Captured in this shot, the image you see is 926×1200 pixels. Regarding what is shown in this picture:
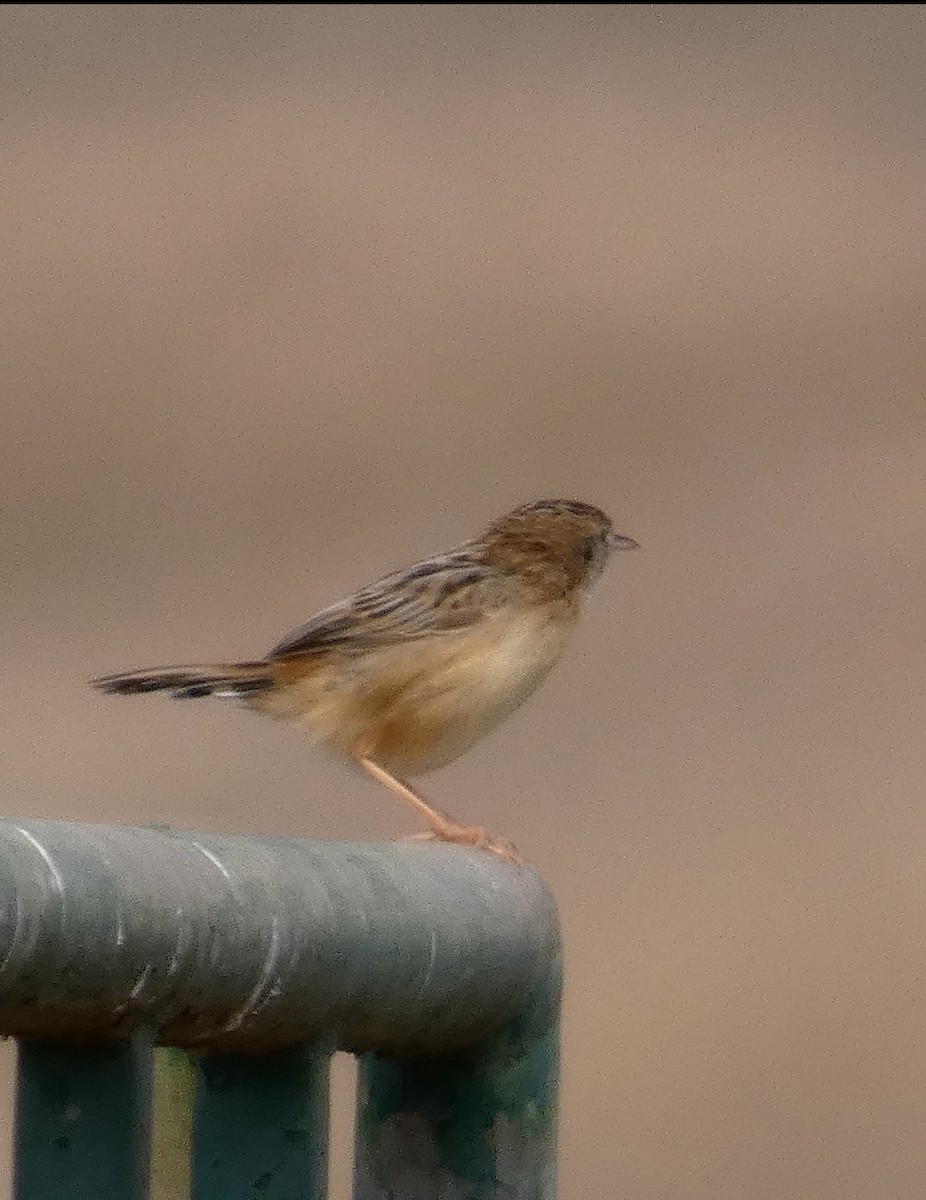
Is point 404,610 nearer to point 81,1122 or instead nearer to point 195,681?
point 195,681

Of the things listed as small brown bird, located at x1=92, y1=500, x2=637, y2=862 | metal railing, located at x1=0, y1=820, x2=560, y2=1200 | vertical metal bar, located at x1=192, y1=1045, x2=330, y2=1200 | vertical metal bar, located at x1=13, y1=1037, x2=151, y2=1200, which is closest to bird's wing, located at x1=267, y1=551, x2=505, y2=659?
small brown bird, located at x1=92, y1=500, x2=637, y2=862

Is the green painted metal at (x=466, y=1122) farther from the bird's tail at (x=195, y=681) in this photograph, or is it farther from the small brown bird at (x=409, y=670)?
the small brown bird at (x=409, y=670)

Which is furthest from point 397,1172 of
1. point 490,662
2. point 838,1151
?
point 838,1151

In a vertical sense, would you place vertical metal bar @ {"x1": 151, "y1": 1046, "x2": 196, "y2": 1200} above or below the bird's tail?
below

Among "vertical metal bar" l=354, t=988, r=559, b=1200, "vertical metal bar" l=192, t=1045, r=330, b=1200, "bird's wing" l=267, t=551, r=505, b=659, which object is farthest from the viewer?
"bird's wing" l=267, t=551, r=505, b=659

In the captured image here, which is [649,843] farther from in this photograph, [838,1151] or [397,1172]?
[397,1172]

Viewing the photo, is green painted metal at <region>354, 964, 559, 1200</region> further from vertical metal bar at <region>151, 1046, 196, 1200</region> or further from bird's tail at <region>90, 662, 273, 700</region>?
bird's tail at <region>90, 662, 273, 700</region>

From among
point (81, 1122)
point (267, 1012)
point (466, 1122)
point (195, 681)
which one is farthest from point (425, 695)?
point (81, 1122)
